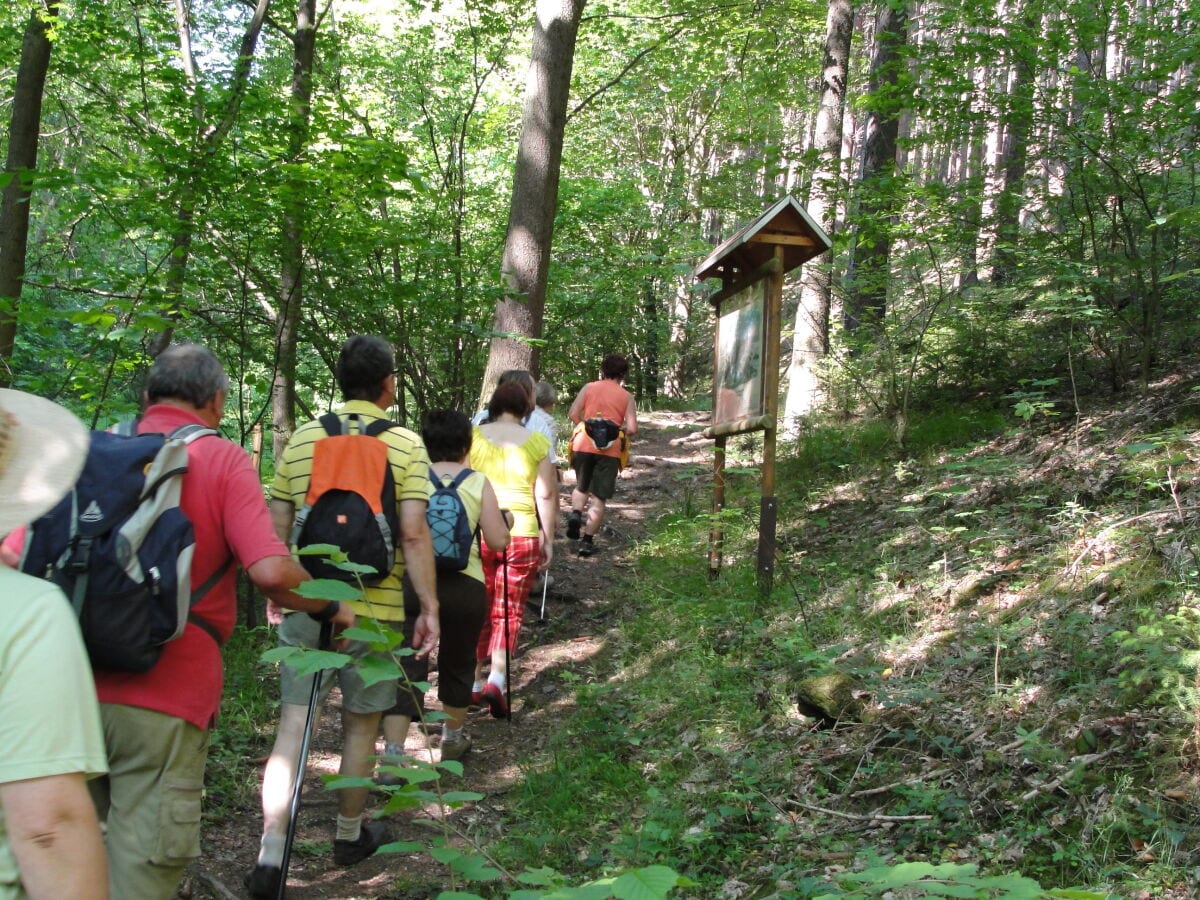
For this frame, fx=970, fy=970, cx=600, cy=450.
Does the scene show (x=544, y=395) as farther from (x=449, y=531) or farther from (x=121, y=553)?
(x=121, y=553)

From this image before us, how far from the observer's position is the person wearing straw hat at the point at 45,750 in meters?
1.42

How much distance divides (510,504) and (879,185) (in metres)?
4.97

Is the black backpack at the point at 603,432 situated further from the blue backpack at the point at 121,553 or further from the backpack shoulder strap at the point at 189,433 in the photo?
the blue backpack at the point at 121,553

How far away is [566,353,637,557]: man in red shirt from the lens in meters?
9.62

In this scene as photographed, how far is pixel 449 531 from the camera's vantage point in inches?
201

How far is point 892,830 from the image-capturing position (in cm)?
398

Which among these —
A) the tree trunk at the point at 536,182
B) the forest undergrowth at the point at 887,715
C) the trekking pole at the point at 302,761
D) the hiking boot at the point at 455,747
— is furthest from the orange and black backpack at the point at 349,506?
the tree trunk at the point at 536,182

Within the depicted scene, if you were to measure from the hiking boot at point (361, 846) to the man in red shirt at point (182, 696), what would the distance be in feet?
5.51

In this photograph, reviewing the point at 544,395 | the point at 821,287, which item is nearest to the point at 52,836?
the point at 544,395

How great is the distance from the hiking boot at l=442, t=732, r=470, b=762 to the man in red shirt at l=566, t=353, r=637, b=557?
169 inches

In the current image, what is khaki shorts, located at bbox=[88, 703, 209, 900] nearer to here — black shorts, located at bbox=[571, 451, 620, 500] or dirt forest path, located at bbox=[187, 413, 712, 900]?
dirt forest path, located at bbox=[187, 413, 712, 900]

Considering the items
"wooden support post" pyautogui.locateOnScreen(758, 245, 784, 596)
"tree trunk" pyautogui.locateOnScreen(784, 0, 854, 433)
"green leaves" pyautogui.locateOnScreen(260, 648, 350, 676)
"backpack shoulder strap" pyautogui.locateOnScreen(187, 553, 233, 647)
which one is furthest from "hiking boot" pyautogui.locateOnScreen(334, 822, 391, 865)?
"tree trunk" pyautogui.locateOnScreen(784, 0, 854, 433)

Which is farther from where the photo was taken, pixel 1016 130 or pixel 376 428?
pixel 1016 130

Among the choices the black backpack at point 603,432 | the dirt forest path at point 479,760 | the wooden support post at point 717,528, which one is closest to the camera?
the dirt forest path at point 479,760
